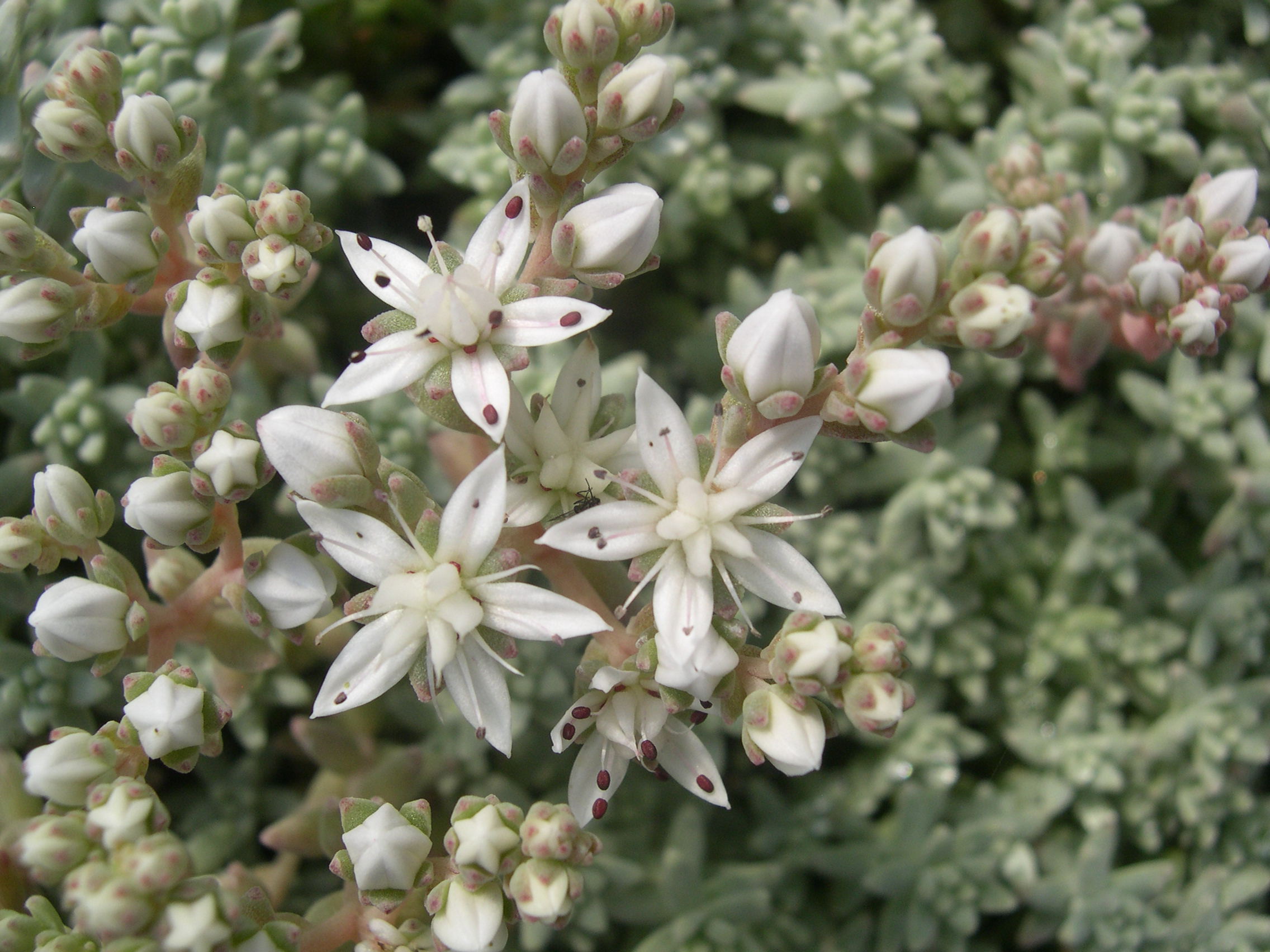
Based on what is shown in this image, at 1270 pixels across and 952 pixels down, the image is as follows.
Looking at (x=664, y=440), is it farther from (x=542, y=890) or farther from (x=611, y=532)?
(x=542, y=890)

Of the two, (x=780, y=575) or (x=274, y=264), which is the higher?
(x=274, y=264)

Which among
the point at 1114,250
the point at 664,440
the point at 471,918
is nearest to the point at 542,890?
the point at 471,918

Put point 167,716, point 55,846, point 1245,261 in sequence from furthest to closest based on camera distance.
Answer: point 1245,261 → point 167,716 → point 55,846

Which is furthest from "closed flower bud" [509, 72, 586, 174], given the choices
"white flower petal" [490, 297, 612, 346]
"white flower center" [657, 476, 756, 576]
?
"white flower center" [657, 476, 756, 576]

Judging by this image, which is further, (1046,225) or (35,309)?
(1046,225)

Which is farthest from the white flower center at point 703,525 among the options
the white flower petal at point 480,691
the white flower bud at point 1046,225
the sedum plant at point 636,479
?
the white flower bud at point 1046,225
